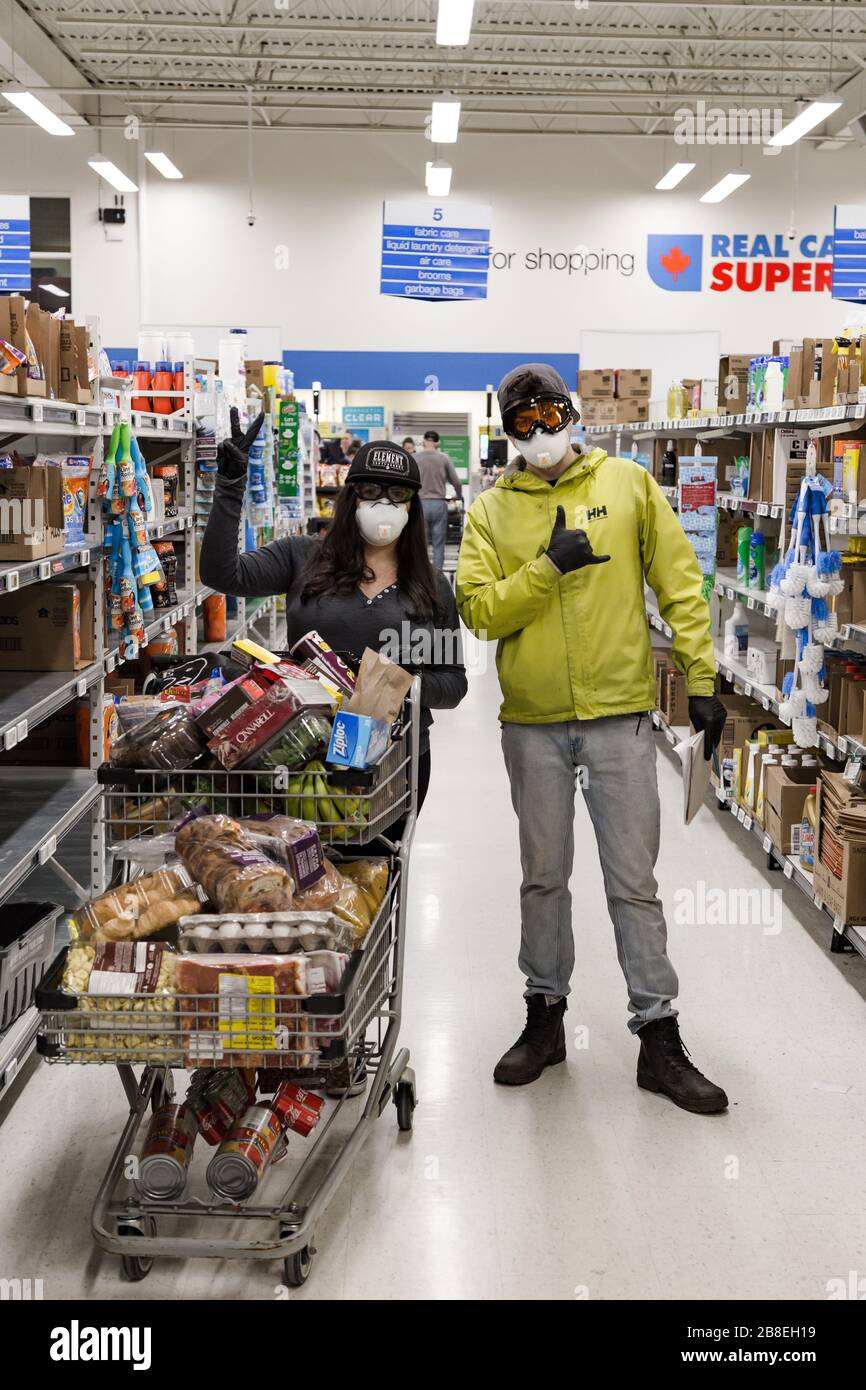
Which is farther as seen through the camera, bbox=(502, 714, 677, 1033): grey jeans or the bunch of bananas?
bbox=(502, 714, 677, 1033): grey jeans

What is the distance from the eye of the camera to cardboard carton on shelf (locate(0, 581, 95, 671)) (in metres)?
4.30

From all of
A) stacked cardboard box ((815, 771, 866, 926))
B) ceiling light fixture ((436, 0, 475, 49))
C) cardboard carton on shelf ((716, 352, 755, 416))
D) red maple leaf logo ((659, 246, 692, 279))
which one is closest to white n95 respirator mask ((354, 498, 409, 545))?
stacked cardboard box ((815, 771, 866, 926))

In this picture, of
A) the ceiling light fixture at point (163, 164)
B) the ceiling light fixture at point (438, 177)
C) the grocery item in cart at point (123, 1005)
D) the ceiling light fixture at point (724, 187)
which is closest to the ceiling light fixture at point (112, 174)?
the ceiling light fixture at point (163, 164)

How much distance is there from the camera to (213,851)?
2480 millimetres

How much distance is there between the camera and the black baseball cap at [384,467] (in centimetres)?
320

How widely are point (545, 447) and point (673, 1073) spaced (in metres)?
1.60

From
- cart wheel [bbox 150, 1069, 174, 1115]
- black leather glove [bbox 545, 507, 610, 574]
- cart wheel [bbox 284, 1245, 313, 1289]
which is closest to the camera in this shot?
cart wheel [bbox 284, 1245, 313, 1289]

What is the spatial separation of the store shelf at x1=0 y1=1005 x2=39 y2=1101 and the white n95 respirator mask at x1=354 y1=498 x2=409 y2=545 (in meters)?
1.40

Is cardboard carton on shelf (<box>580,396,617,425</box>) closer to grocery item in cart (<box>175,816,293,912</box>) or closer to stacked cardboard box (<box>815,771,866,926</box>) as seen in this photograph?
stacked cardboard box (<box>815,771,866,926</box>)

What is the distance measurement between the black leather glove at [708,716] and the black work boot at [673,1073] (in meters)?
0.73

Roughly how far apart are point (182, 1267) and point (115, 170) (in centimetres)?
1488

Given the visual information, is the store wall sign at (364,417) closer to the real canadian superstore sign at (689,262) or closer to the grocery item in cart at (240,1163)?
the real canadian superstore sign at (689,262)

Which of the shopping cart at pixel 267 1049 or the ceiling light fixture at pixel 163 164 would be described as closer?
the shopping cart at pixel 267 1049
